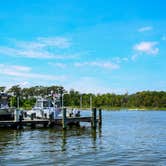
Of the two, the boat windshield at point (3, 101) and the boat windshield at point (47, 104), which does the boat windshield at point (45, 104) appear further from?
the boat windshield at point (3, 101)

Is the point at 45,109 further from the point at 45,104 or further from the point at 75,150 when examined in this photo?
the point at 75,150

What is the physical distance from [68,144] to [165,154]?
8.59 m

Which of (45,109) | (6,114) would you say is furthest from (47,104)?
(6,114)

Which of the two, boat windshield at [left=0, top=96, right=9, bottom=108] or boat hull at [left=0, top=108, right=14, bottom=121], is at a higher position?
boat windshield at [left=0, top=96, right=9, bottom=108]

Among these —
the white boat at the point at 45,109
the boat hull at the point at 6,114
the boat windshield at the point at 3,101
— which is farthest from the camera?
the white boat at the point at 45,109

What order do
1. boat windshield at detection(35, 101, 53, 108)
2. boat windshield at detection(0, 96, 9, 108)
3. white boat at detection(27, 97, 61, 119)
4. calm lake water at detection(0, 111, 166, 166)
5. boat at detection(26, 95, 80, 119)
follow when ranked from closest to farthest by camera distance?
calm lake water at detection(0, 111, 166, 166), boat windshield at detection(0, 96, 9, 108), boat at detection(26, 95, 80, 119), white boat at detection(27, 97, 61, 119), boat windshield at detection(35, 101, 53, 108)

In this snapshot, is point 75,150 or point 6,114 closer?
point 75,150

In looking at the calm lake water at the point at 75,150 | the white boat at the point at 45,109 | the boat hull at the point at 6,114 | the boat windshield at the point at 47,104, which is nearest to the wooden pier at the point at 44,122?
the boat hull at the point at 6,114

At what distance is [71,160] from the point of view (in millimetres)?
25391

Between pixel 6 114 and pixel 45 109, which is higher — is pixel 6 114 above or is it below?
below

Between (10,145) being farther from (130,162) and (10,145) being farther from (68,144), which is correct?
(130,162)

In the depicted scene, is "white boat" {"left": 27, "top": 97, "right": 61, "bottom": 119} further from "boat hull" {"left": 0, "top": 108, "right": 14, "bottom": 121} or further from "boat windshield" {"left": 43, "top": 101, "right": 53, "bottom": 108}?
"boat hull" {"left": 0, "top": 108, "right": 14, "bottom": 121}

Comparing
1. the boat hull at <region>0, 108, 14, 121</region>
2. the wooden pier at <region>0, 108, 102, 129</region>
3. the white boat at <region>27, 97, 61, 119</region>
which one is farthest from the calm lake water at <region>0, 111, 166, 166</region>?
the white boat at <region>27, 97, 61, 119</region>

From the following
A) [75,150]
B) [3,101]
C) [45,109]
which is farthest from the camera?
[45,109]
